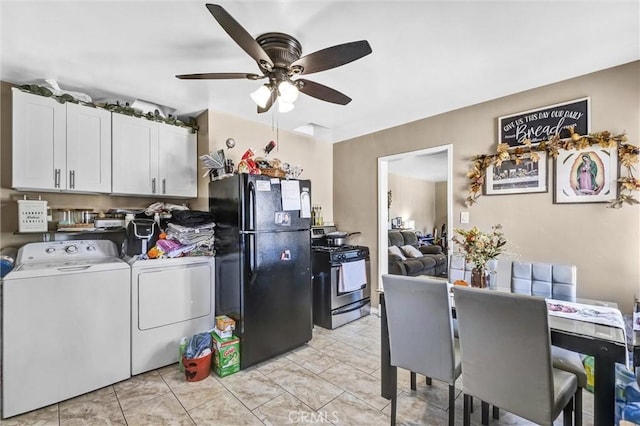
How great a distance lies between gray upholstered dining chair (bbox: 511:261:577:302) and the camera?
192 cm

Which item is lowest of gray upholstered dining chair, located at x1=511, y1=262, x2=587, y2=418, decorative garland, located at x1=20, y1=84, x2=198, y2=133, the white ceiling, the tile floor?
the tile floor

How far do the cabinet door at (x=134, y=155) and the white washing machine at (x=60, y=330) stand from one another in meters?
0.87

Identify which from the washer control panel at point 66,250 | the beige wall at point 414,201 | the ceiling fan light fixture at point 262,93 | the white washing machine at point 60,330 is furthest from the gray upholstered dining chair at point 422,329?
the beige wall at point 414,201

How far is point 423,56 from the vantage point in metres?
2.25

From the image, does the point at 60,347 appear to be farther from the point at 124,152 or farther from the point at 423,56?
the point at 423,56

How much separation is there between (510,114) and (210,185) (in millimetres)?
3146

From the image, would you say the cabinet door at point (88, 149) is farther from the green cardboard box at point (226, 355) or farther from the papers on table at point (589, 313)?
the papers on table at point (589, 313)

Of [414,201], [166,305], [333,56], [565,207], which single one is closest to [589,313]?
[565,207]

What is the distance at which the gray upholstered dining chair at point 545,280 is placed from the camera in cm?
192

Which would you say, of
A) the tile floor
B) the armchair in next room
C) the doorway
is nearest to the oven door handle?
the doorway

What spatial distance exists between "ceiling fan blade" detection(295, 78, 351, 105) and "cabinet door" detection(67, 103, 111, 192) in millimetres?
2050

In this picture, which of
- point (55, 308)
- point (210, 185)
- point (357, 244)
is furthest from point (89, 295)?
point (357, 244)

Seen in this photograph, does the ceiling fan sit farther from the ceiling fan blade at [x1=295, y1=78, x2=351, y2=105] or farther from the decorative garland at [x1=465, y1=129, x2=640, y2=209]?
the decorative garland at [x1=465, y1=129, x2=640, y2=209]

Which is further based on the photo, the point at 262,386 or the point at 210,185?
the point at 210,185
